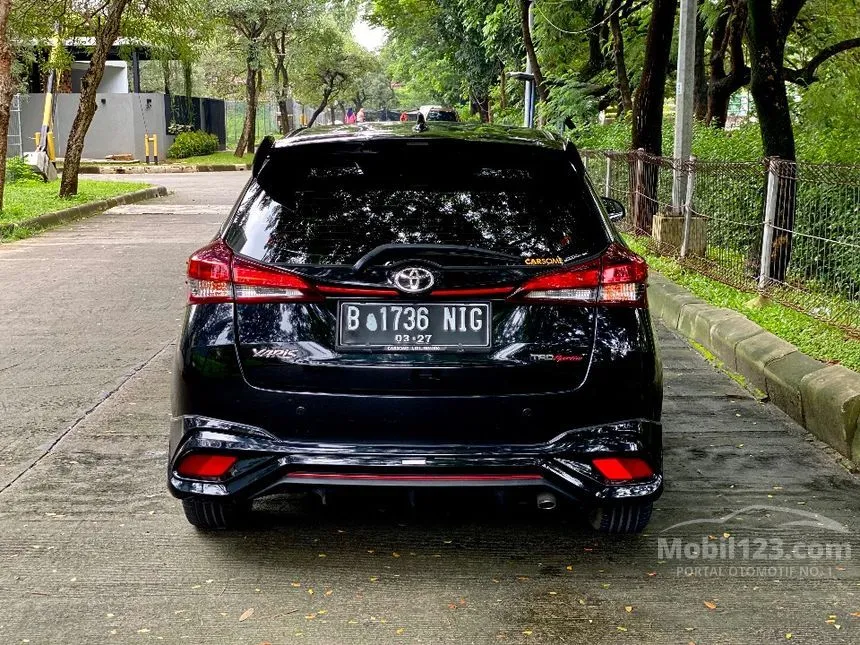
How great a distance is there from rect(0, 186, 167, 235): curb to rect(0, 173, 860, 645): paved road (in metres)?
10.5

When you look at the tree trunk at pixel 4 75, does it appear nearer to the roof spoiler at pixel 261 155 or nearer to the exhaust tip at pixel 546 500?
the roof spoiler at pixel 261 155

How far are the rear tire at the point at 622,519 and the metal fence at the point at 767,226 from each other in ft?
12.6

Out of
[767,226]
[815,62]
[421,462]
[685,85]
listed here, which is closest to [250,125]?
[815,62]

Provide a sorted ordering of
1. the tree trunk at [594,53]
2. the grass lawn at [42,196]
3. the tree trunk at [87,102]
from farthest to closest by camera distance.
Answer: the tree trunk at [594,53]
the tree trunk at [87,102]
the grass lawn at [42,196]

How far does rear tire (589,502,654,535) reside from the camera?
13.3 ft

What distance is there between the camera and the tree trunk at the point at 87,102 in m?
20.9

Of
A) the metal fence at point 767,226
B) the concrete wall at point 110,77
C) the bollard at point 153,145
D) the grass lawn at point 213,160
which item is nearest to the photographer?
the metal fence at point 767,226

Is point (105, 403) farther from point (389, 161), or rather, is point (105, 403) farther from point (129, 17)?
point (129, 17)

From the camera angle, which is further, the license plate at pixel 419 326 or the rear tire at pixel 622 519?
the rear tire at pixel 622 519

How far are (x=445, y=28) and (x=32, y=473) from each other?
35.6 m

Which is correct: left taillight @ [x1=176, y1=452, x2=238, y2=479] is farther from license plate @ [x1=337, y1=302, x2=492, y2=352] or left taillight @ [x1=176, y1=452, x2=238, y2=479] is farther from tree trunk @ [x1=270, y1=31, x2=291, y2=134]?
tree trunk @ [x1=270, y1=31, x2=291, y2=134]

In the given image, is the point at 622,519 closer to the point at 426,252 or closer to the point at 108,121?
the point at 426,252

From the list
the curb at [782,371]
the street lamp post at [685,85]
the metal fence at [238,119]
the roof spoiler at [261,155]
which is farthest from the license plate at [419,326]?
the metal fence at [238,119]

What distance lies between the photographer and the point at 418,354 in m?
3.62
